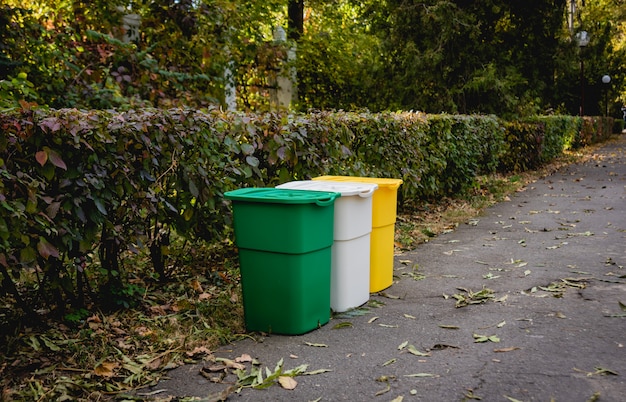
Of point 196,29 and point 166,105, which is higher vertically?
point 196,29

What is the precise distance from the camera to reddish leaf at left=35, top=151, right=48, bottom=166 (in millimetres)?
3533

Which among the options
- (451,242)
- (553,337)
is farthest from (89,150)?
(451,242)

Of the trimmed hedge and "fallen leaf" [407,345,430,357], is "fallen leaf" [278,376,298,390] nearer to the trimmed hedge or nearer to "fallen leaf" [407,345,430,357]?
"fallen leaf" [407,345,430,357]

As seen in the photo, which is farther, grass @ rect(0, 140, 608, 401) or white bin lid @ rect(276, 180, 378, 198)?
white bin lid @ rect(276, 180, 378, 198)

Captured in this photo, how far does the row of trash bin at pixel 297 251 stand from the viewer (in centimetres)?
393

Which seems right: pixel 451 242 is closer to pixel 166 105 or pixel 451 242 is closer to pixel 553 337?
pixel 553 337

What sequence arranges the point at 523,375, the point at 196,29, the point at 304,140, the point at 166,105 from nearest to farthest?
the point at 523,375, the point at 304,140, the point at 166,105, the point at 196,29

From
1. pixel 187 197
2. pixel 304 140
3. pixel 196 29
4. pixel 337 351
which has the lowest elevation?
pixel 337 351

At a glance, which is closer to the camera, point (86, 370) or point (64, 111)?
point (86, 370)

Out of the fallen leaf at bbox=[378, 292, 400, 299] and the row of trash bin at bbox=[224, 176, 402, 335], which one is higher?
the row of trash bin at bbox=[224, 176, 402, 335]

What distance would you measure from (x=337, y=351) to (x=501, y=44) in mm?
15246

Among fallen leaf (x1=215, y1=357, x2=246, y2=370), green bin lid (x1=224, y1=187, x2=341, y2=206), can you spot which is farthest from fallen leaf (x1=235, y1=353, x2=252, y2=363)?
green bin lid (x1=224, y1=187, x2=341, y2=206)

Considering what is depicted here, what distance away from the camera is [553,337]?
156 inches

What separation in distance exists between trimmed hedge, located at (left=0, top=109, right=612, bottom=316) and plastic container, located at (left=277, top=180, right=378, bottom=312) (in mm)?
762
